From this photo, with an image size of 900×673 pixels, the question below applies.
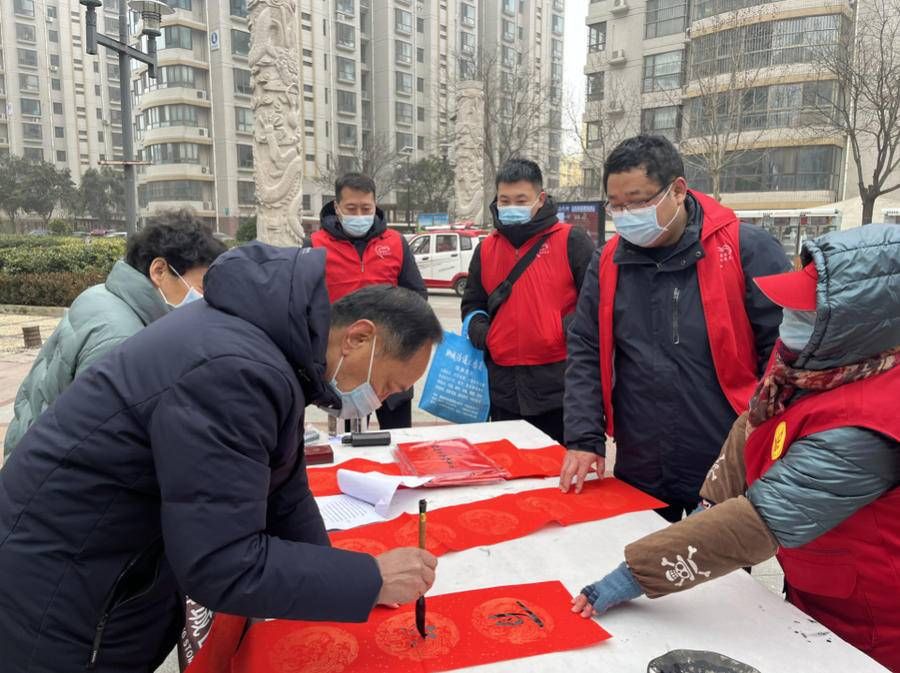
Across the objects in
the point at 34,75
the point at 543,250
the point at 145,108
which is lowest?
the point at 543,250

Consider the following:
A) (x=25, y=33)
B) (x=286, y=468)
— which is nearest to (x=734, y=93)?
(x=286, y=468)

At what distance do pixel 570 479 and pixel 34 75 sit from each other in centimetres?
5473

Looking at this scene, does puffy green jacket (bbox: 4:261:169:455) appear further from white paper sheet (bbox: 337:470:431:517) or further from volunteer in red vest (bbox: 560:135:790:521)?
volunteer in red vest (bbox: 560:135:790:521)

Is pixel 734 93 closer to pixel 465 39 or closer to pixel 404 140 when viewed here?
pixel 404 140

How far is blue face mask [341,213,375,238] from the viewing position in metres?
3.14

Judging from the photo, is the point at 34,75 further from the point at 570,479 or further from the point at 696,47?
the point at 570,479

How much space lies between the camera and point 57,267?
9.70m

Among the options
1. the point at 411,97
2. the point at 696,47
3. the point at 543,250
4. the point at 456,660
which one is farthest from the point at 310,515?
the point at 411,97

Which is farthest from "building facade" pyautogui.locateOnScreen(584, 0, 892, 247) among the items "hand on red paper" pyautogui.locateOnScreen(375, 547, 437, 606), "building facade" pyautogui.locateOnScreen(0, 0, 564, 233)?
"hand on red paper" pyautogui.locateOnScreen(375, 547, 437, 606)

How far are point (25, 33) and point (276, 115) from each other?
1659 inches

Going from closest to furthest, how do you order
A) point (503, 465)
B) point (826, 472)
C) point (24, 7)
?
point (826, 472) → point (503, 465) → point (24, 7)

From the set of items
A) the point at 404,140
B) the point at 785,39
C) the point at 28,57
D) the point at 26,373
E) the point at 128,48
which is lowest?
the point at 26,373

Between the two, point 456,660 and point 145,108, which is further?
point 145,108

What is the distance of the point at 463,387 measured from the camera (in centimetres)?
273
